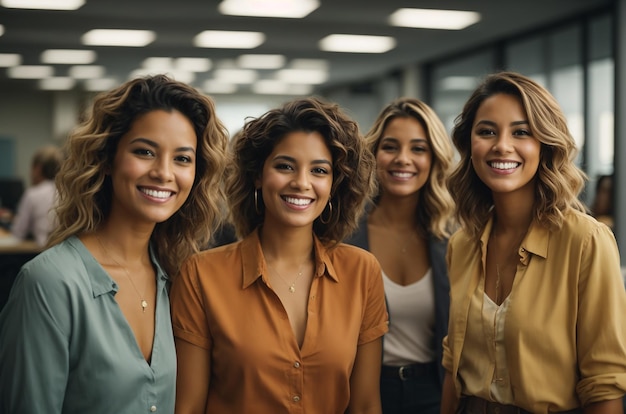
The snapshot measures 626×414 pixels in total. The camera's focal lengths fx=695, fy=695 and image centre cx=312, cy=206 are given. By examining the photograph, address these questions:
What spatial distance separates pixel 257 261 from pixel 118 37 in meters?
7.43

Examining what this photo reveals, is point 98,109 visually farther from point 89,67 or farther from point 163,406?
point 89,67

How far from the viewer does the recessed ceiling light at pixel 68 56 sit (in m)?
10.0

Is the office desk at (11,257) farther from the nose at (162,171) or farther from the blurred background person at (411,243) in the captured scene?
the nose at (162,171)

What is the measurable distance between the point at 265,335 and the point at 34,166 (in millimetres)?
6176

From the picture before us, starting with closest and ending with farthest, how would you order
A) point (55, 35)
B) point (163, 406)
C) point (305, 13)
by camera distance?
point (163, 406)
point (305, 13)
point (55, 35)

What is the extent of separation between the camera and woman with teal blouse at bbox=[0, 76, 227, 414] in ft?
5.49

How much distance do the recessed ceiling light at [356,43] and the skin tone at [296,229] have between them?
6.85m

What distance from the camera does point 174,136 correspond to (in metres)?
1.97

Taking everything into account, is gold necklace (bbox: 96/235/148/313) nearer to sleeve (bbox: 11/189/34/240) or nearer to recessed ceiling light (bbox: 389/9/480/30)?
sleeve (bbox: 11/189/34/240)

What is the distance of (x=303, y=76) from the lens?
12945mm

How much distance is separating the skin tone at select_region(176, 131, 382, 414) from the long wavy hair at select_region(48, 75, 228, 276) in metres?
0.19

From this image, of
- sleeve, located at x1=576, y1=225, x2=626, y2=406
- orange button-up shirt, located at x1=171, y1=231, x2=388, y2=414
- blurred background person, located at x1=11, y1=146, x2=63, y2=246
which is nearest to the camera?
sleeve, located at x1=576, y1=225, x2=626, y2=406

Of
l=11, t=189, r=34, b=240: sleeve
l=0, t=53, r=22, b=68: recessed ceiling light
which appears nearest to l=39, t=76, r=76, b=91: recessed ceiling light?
l=0, t=53, r=22, b=68: recessed ceiling light

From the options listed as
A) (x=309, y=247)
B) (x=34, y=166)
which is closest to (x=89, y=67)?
(x=34, y=166)
